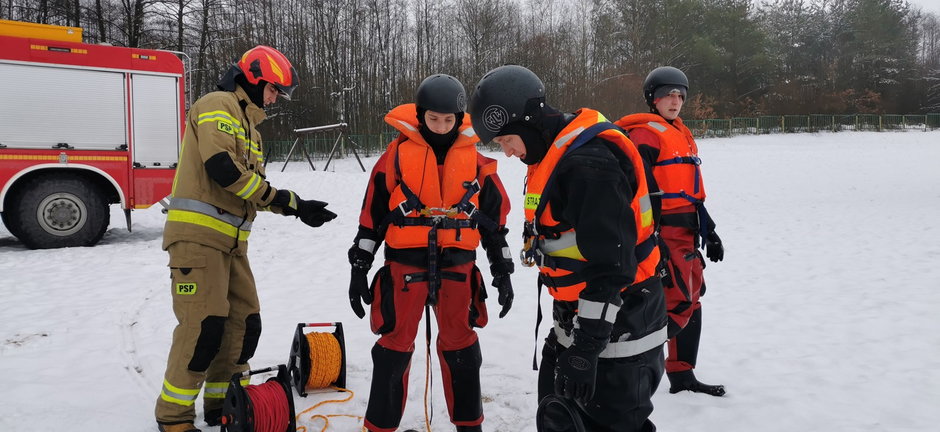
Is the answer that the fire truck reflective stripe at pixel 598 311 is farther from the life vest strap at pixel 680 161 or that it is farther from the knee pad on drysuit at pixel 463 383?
the life vest strap at pixel 680 161

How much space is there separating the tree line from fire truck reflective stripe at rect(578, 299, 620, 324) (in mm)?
28785

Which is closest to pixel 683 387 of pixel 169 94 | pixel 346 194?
pixel 169 94

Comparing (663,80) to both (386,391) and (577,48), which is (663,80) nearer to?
(386,391)

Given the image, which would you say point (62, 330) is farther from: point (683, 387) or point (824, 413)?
point (824, 413)

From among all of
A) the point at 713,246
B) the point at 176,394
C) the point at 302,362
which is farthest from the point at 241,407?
the point at 713,246

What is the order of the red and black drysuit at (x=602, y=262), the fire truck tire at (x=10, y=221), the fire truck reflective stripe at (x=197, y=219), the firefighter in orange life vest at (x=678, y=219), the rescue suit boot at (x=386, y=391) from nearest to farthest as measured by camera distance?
the red and black drysuit at (x=602, y=262)
the rescue suit boot at (x=386, y=391)
the fire truck reflective stripe at (x=197, y=219)
the firefighter in orange life vest at (x=678, y=219)
the fire truck tire at (x=10, y=221)

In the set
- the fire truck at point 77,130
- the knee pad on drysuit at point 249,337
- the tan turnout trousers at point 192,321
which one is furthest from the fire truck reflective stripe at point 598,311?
the fire truck at point 77,130

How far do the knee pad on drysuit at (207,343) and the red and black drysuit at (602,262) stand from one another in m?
2.04

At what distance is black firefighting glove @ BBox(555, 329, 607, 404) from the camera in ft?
8.13

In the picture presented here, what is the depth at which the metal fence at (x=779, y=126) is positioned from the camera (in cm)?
3259

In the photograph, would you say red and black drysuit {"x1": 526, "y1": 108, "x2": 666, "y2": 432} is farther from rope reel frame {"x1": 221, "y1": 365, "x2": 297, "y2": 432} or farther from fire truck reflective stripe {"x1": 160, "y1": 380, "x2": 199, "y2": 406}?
fire truck reflective stripe {"x1": 160, "y1": 380, "x2": 199, "y2": 406}

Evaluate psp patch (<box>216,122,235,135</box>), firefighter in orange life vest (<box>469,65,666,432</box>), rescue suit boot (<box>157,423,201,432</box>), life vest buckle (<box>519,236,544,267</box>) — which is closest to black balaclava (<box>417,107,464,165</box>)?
firefighter in orange life vest (<box>469,65,666,432</box>)

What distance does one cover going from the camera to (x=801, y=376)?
4801 millimetres

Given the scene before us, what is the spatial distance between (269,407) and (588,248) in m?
2.18
